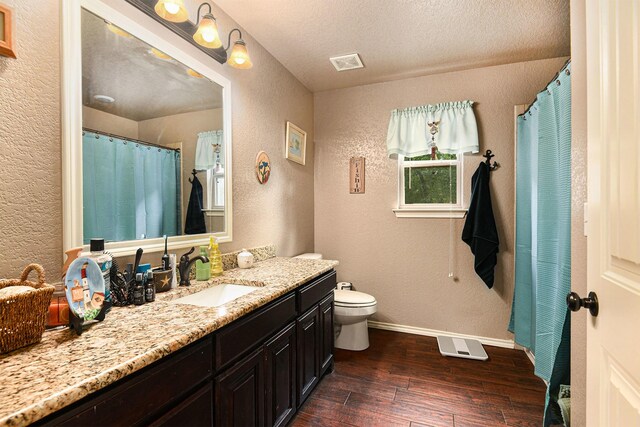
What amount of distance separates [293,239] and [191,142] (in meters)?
1.43

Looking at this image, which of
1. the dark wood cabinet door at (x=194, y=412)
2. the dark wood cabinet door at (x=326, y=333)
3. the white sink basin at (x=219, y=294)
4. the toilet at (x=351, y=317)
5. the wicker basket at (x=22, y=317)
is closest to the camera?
the wicker basket at (x=22, y=317)

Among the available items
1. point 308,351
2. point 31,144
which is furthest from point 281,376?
point 31,144

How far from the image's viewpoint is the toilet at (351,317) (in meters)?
2.47

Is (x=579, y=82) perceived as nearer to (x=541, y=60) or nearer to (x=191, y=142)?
(x=541, y=60)

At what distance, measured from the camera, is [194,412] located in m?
0.98

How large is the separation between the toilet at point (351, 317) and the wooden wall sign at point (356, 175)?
110cm

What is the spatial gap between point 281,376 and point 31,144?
146 cm

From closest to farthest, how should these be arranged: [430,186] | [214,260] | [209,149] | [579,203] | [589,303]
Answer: [589,303] < [579,203] < [214,260] < [209,149] < [430,186]

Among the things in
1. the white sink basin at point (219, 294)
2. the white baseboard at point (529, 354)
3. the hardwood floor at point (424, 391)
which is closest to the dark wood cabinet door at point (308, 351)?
the hardwood floor at point (424, 391)

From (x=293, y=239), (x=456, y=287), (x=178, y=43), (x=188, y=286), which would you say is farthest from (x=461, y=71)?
(x=188, y=286)

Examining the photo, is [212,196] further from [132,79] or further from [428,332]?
[428,332]

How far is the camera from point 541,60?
2.62m

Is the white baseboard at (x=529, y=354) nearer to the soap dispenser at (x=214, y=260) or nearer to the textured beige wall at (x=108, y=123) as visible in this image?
the soap dispenser at (x=214, y=260)

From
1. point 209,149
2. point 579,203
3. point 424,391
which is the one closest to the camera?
point 579,203
